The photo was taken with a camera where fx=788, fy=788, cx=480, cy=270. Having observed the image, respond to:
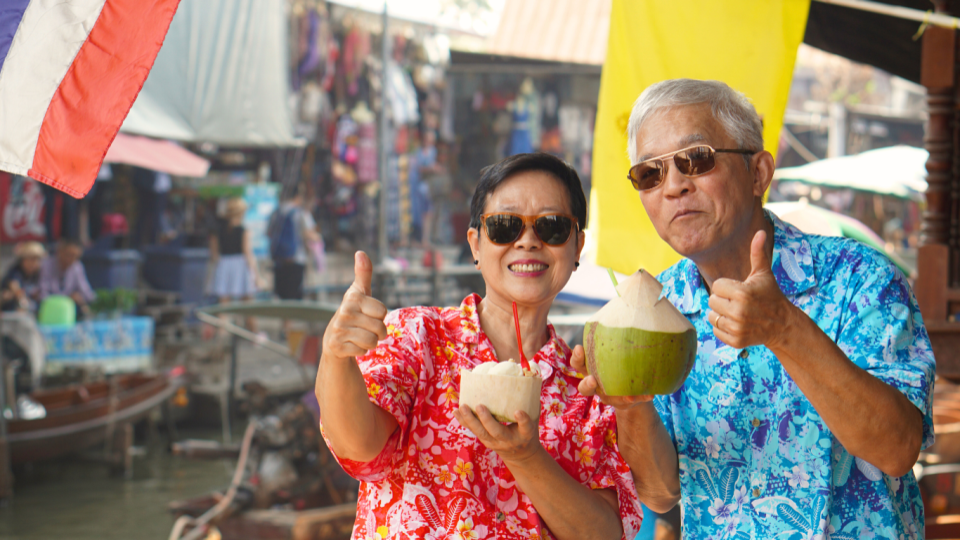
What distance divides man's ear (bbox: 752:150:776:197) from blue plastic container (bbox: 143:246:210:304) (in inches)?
410

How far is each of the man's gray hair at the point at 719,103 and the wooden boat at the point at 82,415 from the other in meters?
8.11

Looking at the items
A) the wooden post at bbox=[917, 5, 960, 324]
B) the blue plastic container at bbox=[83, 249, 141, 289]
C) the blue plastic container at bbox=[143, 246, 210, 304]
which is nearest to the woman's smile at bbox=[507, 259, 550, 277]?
the wooden post at bbox=[917, 5, 960, 324]

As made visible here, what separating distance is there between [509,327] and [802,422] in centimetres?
66

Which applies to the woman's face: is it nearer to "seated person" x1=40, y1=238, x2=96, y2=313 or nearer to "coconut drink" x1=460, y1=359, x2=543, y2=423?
"coconut drink" x1=460, y1=359, x2=543, y2=423

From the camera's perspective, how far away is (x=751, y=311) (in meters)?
1.30

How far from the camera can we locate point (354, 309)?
1403 millimetres

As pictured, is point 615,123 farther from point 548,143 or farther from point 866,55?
point 548,143

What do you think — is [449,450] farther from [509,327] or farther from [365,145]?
[365,145]

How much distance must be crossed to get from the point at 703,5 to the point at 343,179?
993 cm

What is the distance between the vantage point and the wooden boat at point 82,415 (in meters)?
7.99

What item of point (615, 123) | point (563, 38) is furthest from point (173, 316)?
point (615, 123)

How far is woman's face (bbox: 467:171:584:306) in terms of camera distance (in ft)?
5.70

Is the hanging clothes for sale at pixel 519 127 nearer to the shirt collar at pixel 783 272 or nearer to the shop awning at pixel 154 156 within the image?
the shop awning at pixel 154 156

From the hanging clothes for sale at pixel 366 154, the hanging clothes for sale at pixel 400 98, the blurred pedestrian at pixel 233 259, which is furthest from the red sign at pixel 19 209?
the hanging clothes for sale at pixel 400 98
